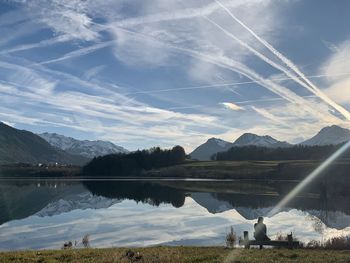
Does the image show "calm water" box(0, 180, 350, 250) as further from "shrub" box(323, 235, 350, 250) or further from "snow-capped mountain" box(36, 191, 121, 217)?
"shrub" box(323, 235, 350, 250)

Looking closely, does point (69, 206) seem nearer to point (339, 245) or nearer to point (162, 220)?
point (162, 220)

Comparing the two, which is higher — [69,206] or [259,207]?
[259,207]

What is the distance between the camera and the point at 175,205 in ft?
329

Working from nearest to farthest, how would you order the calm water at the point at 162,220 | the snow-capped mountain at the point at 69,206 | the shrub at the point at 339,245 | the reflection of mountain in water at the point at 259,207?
the shrub at the point at 339,245 → the calm water at the point at 162,220 → the reflection of mountain in water at the point at 259,207 → the snow-capped mountain at the point at 69,206

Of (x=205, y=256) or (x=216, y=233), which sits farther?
(x=216, y=233)

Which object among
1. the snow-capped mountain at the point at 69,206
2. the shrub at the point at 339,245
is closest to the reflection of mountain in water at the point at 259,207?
the shrub at the point at 339,245

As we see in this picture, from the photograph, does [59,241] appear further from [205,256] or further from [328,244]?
[328,244]

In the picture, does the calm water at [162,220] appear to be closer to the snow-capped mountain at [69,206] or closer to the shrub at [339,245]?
the snow-capped mountain at [69,206]

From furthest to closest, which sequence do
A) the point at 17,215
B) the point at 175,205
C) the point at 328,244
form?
the point at 175,205
the point at 17,215
the point at 328,244

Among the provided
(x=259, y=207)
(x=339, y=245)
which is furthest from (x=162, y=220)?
(x=339, y=245)

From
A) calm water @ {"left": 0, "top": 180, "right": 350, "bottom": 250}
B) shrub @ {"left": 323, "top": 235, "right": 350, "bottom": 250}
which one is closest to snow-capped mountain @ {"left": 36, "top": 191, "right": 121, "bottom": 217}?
calm water @ {"left": 0, "top": 180, "right": 350, "bottom": 250}

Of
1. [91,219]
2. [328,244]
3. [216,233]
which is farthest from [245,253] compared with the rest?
[91,219]

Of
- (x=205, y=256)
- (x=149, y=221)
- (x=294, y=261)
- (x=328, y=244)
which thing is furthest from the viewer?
(x=149, y=221)

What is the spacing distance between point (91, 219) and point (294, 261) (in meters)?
53.6
